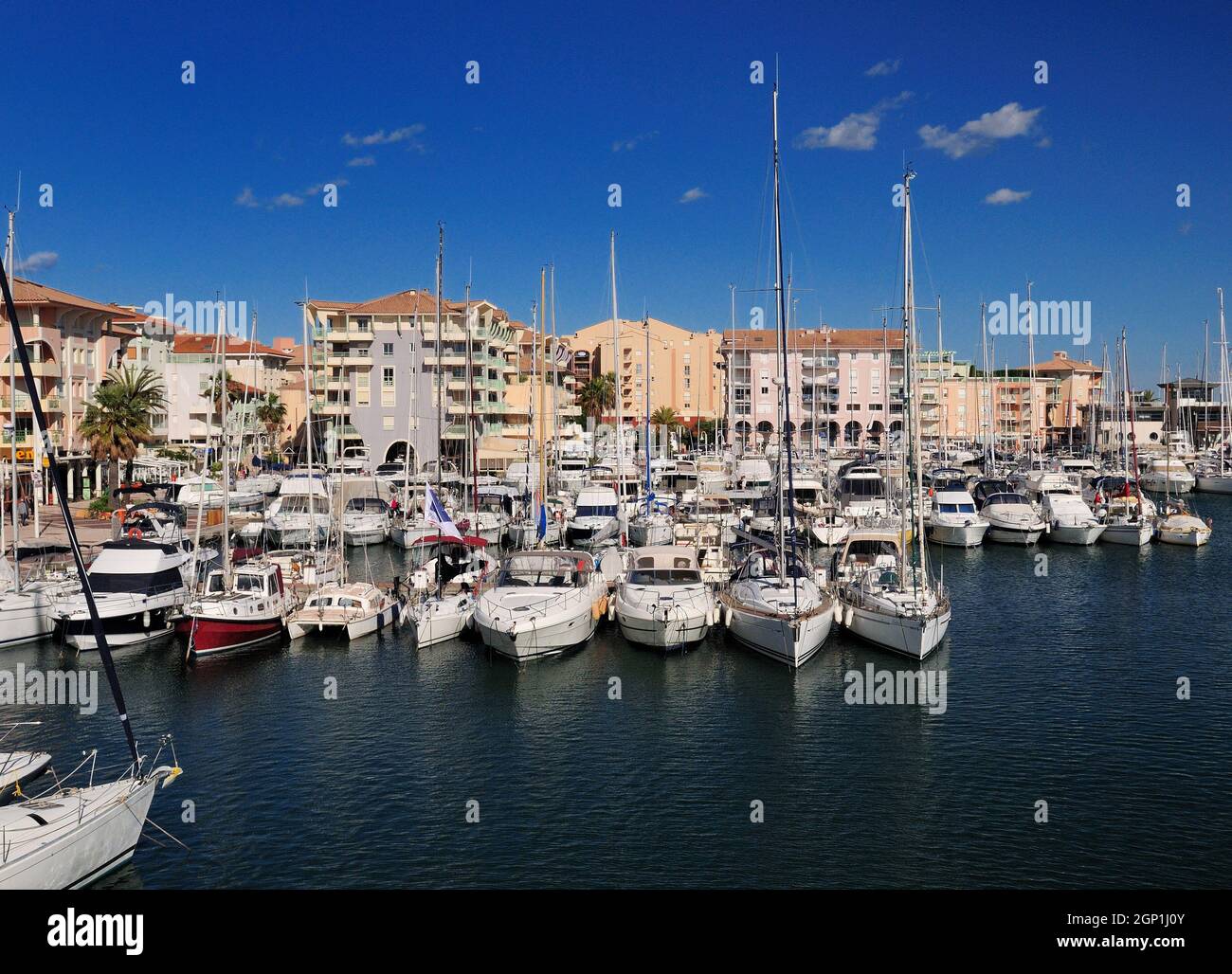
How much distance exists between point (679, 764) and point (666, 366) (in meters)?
124

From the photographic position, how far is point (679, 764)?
25094mm

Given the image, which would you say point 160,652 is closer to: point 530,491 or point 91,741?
point 91,741

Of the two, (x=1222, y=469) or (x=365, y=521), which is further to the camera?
(x=1222, y=469)

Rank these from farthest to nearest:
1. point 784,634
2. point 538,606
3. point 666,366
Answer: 1. point 666,366
2. point 538,606
3. point 784,634

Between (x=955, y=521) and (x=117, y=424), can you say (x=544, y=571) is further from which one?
(x=117, y=424)

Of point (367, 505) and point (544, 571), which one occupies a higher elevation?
point (367, 505)

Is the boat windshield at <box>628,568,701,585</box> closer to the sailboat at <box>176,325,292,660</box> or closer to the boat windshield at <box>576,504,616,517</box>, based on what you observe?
the sailboat at <box>176,325,292,660</box>

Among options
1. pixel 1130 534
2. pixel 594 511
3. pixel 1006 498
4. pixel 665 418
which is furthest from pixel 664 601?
pixel 665 418

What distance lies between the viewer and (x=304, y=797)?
2294 centimetres

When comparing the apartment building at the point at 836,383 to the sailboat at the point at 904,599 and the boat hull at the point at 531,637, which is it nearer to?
the sailboat at the point at 904,599

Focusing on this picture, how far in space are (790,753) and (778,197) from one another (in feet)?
63.5

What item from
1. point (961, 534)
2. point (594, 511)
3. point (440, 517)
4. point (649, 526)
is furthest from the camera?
point (961, 534)

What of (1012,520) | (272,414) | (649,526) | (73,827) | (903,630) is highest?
(272,414)

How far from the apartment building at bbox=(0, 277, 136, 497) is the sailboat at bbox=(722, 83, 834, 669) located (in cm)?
4538
